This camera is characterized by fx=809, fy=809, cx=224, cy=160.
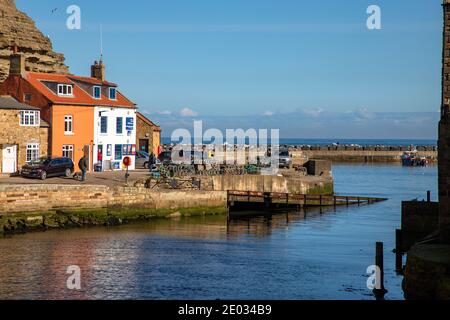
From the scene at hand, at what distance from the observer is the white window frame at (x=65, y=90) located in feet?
202

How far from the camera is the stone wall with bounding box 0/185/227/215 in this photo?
145 ft

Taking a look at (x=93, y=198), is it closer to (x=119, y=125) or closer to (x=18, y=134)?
(x=18, y=134)

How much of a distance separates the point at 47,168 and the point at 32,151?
480cm

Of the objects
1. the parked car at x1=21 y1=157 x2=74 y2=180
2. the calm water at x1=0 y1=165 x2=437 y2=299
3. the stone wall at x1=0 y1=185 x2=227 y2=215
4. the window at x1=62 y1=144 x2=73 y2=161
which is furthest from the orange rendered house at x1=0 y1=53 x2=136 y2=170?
the calm water at x1=0 y1=165 x2=437 y2=299

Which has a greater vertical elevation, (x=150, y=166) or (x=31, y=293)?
(x=150, y=166)

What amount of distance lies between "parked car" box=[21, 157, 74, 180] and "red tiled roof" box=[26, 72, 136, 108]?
6599mm

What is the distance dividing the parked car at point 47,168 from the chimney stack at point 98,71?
56.2 feet

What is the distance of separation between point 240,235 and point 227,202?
9659mm

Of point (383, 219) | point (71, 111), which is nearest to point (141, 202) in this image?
point (71, 111)

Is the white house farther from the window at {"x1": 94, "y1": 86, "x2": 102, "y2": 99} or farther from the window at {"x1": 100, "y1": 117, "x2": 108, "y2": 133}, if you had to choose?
the window at {"x1": 94, "y1": 86, "x2": 102, "y2": 99}

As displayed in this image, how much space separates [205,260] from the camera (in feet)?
121
